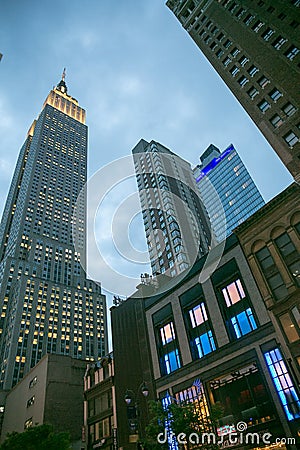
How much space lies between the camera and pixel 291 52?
40344 millimetres

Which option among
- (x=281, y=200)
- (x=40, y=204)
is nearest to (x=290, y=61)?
(x=281, y=200)

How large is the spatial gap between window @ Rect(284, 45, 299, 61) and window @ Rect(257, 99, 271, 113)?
17.9 feet

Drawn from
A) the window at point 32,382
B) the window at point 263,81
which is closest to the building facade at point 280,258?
the window at point 263,81

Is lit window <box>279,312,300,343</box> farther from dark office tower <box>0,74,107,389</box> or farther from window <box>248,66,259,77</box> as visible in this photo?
dark office tower <box>0,74,107,389</box>

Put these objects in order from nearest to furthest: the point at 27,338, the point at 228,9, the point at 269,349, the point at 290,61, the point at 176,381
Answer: the point at 269,349
the point at 176,381
the point at 290,61
the point at 228,9
the point at 27,338

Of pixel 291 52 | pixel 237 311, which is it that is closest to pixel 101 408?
pixel 237 311

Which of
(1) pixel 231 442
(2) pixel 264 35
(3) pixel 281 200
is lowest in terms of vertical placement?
(1) pixel 231 442

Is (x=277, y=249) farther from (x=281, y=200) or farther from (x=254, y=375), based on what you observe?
(x=254, y=375)

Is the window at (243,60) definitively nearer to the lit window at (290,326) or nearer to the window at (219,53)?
the window at (219,53)

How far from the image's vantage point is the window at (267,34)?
43688 millimetres

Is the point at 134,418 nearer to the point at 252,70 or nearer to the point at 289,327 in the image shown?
the point at 289,327

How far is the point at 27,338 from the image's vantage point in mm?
115375

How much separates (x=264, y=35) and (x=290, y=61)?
8.52 m

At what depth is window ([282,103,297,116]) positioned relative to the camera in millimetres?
37784
